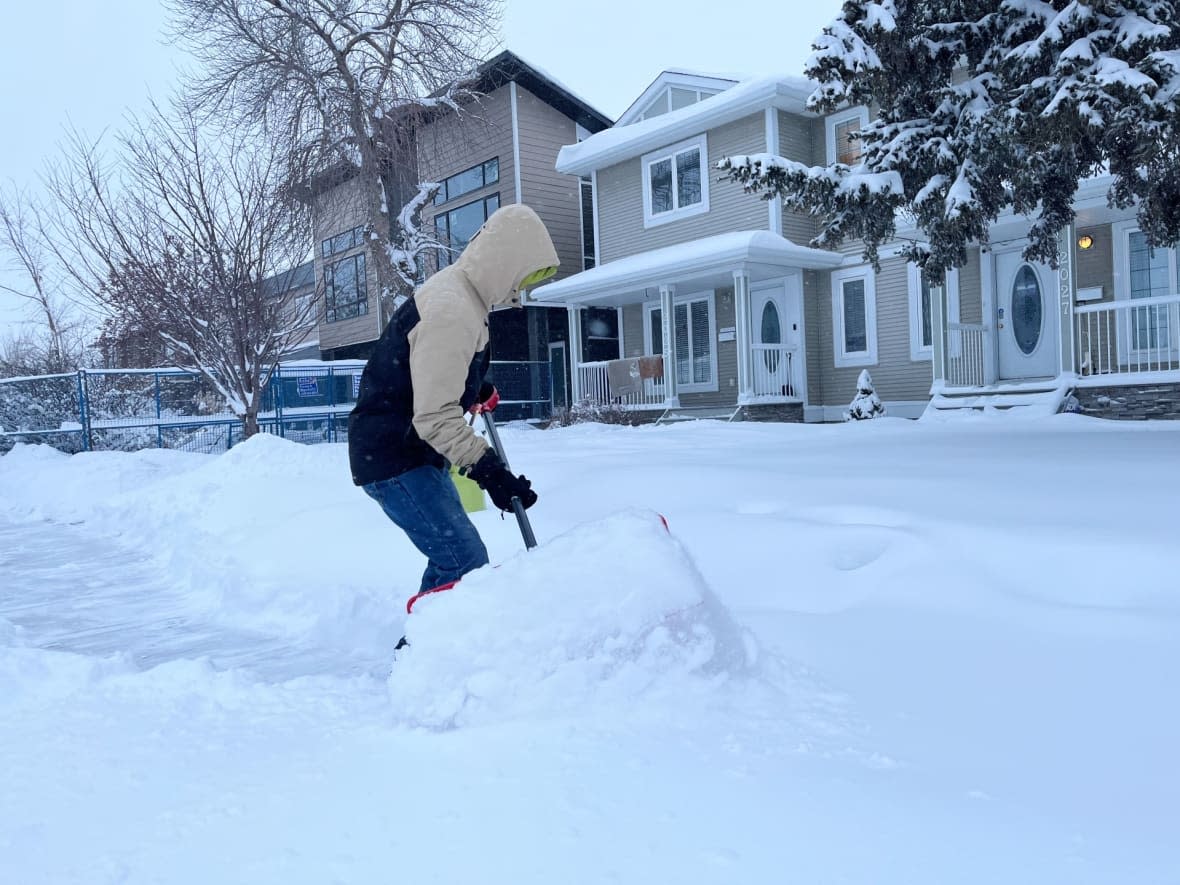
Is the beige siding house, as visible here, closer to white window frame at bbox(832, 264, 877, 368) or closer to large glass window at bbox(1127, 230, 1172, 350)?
white window frame at bbox(832, 264, 877, 368)

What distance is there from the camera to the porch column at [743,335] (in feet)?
49.8

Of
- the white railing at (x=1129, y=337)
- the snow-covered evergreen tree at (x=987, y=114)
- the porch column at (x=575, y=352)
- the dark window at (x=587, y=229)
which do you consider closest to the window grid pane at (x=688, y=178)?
the porch column at (x=575, y=352)

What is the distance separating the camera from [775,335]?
1695cm

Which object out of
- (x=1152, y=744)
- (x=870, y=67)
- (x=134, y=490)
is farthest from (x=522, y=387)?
(x=1152, y=744)

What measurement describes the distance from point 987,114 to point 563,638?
6229 millimetres

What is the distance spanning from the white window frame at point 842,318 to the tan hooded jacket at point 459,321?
13.5 meters

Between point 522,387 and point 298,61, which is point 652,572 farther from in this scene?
point 522,387

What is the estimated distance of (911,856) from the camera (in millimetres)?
1845

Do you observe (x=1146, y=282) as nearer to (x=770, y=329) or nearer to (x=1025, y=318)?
(x=1025, y=318)

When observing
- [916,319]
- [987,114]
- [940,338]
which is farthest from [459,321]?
[916,319]

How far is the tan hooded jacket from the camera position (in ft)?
9.45

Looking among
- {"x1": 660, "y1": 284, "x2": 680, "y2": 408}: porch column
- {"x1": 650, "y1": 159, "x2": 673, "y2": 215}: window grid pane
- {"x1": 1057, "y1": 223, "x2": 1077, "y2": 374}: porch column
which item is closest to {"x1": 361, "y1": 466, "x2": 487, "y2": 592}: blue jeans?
{"x1": 1057, "y1": 223, "x2": 1077, "y2": 374}: porch column

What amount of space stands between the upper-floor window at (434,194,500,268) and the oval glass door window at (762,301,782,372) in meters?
7.98

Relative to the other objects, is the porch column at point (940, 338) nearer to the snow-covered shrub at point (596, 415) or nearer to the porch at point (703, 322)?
the porch at point (703, 322)
